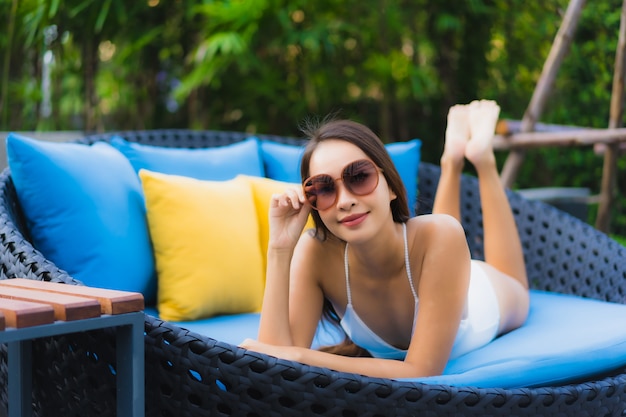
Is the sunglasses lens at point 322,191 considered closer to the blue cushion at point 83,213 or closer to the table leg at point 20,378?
the table leg at point 20,378

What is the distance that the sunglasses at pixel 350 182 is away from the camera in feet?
5.59

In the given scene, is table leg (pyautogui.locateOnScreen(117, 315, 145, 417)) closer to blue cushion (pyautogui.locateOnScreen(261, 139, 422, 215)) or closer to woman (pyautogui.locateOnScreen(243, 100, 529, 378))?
woman (pyautogui.locateOnScreen(243, 100, 529, 378))

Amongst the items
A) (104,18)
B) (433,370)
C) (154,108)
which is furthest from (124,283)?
(154,108)

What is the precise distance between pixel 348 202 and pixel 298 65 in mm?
4070

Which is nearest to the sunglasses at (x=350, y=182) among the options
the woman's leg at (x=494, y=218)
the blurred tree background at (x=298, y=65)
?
the woman's leg at (x=494, y=218)

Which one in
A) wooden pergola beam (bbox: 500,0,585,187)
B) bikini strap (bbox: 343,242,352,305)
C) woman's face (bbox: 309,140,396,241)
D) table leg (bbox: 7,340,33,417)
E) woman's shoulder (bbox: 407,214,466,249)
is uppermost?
wooden pergola beam (bbox: 500,0,585,187)

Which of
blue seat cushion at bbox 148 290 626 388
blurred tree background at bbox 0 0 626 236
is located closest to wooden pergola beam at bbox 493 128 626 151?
blurred tree background at bbox 0 0 626 236

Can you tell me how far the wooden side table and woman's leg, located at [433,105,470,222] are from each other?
64.3 inches

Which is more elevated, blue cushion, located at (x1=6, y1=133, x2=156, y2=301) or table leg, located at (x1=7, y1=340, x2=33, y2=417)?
blue cushion, located at (x1=6, y1=133, x2=156, y2=301)

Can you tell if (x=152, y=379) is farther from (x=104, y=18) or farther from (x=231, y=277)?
(x=104, y=18)

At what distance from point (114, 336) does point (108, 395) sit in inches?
6.4

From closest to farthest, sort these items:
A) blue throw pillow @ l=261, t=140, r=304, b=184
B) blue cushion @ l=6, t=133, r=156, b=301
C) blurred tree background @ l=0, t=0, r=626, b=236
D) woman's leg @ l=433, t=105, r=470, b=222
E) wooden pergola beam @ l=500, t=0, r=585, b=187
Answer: blue cushion @ l=6, t=133, r=156, b=301 → woman's leg @ l=433, t=105, r=470, b=222 → blue throw pillow @ l=261, t=140, r=304, b=184 → wooden pergola beam @ l=500, t=0, r=585, b=187 → blurred tree background @ l=0, t=0, r=626, b=236

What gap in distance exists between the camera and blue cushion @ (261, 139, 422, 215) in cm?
294

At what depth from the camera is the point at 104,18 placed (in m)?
3.93
